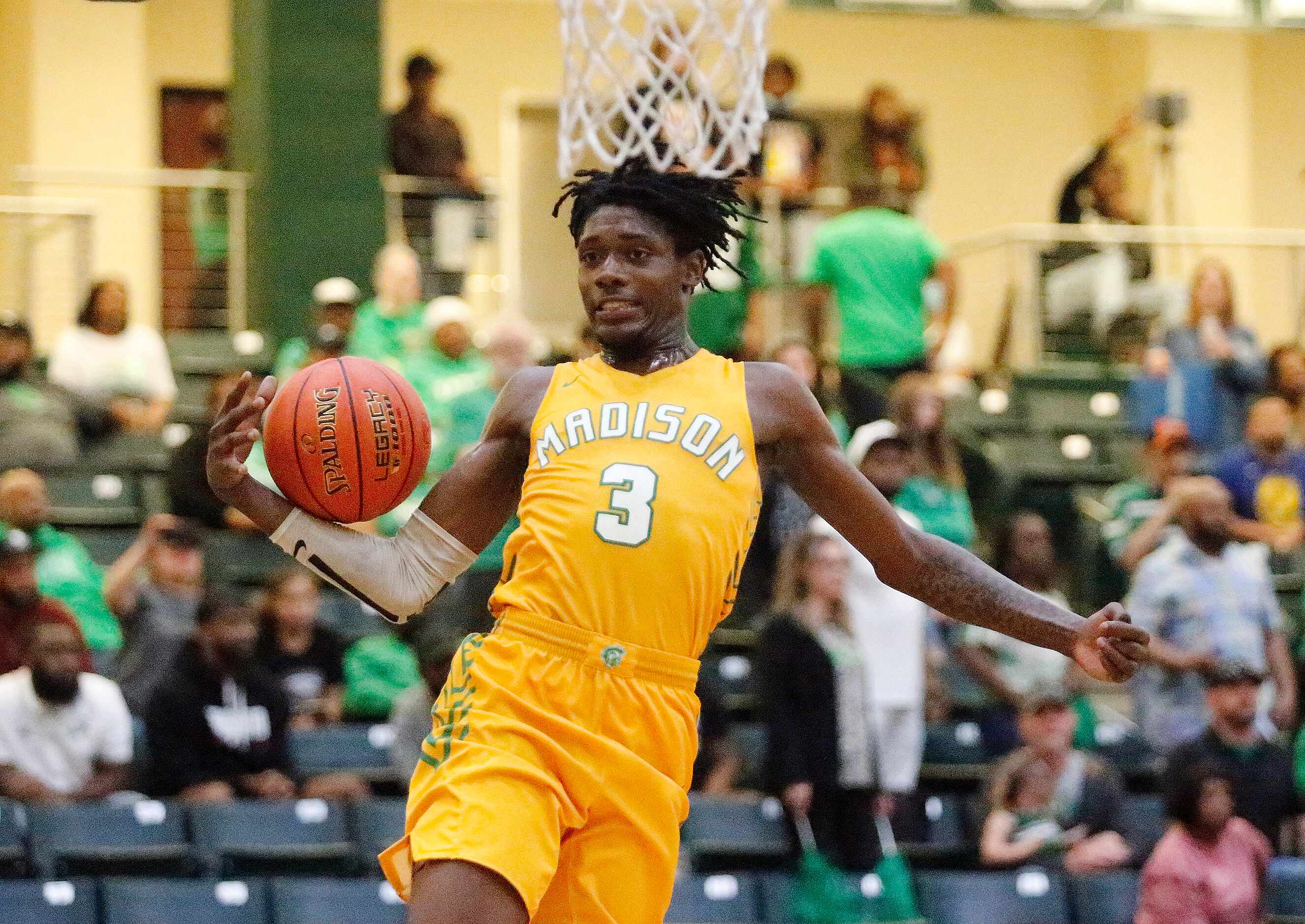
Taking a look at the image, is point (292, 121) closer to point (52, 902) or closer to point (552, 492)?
point (52, 902)

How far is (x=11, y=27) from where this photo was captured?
601 inches

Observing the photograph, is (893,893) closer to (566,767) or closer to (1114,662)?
(1114,662)

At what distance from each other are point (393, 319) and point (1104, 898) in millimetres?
4543

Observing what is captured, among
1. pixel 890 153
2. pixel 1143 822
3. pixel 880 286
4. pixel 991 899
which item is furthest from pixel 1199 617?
pixel 890 153

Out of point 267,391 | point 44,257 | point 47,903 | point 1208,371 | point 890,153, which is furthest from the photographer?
point 890,153

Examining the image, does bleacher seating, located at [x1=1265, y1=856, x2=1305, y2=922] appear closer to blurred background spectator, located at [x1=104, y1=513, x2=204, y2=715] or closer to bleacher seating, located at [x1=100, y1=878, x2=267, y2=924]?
bleacher seating, located at [x1=100, y1=878, x2=267, y2=924]

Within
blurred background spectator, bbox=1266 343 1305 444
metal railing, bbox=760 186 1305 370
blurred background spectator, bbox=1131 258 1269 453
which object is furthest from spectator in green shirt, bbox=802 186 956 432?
blurred background spectator, bbox=1266 343 1305 444

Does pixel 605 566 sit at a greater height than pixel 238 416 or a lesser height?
lesser

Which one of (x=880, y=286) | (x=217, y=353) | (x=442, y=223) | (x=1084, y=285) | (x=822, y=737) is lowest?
(x=822, y=737)

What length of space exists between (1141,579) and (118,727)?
179 inches

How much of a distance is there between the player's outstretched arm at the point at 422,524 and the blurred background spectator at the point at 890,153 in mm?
8717

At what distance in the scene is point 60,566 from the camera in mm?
9336

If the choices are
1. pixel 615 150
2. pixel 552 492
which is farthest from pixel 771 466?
pixel 615 150

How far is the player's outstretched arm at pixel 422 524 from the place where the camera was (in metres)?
4.68
